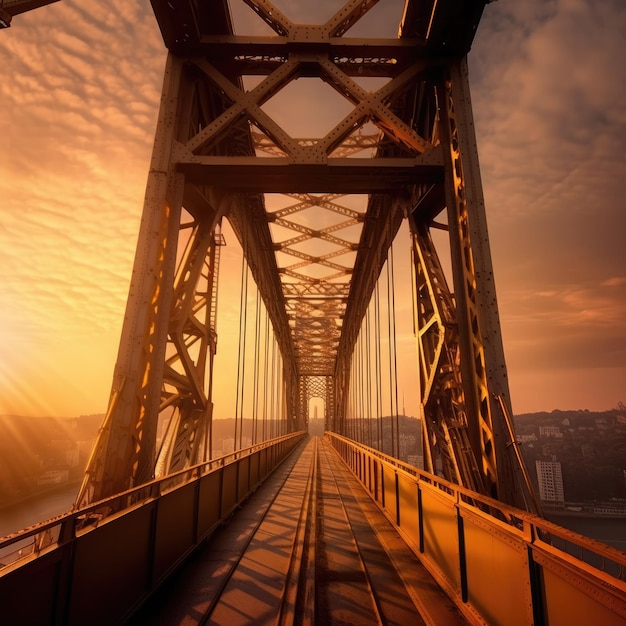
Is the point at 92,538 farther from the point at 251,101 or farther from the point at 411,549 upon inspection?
the point at 251,101

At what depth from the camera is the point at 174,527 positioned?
5648mm

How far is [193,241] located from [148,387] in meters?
3.64

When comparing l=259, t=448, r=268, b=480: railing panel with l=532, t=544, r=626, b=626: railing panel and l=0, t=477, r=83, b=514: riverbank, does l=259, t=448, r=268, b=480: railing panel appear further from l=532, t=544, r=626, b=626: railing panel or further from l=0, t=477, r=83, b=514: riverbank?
l=0, t=477, r=83, b=514: riverbank

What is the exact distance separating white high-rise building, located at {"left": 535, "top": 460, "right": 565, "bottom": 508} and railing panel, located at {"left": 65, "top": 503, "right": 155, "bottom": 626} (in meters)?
62.5

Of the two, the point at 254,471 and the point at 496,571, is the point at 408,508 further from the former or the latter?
the point at 254,471

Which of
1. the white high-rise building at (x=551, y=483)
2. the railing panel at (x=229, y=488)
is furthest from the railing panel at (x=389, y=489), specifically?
the white high-rise building at (x=551, y=483)

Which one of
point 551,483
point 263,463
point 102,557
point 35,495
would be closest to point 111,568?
point 102,557

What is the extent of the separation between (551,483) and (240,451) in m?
62.5

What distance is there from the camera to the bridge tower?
6.12m

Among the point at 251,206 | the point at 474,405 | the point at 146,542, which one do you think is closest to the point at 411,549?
the point at 474,405

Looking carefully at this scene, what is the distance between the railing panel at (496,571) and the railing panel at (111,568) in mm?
3748

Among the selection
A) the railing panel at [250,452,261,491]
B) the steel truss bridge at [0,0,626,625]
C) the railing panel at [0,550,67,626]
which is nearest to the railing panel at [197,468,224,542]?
the steel truss bridge at [0,0,626,625]

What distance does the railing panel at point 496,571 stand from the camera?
10.8 ft

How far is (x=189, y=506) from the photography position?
632cm
